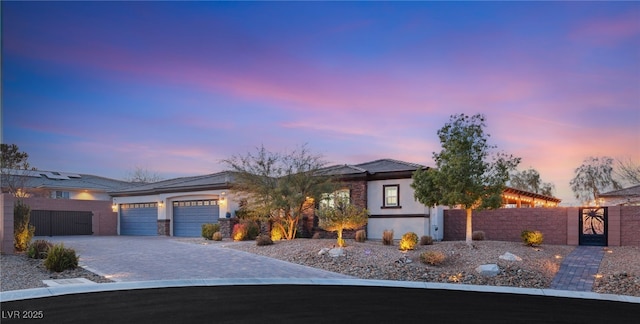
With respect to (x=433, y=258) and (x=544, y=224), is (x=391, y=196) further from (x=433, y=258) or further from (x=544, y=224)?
(x=433, y=258)

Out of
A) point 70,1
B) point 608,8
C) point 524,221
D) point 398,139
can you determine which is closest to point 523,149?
point 524,221

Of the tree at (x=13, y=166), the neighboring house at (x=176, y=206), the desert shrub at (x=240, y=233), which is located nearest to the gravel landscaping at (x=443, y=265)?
the desert shrub at (x=240, y=233)

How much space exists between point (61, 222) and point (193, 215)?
30.3 ft

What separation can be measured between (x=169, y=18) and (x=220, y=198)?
46.5 feet

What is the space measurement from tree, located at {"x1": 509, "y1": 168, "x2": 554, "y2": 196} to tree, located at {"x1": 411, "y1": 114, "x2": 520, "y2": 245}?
3367cm

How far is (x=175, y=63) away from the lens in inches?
728

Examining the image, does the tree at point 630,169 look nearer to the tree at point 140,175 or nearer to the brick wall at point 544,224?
the brick wall at point 544,224

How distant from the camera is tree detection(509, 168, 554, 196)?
165 ft

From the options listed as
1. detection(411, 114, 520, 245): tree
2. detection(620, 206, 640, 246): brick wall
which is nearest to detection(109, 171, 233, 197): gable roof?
detection(411, 114, 520, 245): tree

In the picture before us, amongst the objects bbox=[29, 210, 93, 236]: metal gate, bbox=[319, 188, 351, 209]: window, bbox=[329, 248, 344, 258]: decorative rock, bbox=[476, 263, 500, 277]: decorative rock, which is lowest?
bbox=[29, 210, 93, 236]: metal gate

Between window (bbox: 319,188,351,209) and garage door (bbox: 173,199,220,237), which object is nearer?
window (bbox: 319,188,351,209)

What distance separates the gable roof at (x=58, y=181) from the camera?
126ft

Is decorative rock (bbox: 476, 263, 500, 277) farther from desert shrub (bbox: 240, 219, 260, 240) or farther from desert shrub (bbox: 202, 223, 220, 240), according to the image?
desert shrub (bbox: 202, 223, 220, 240)

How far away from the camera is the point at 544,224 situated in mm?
22312
